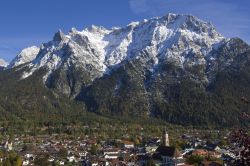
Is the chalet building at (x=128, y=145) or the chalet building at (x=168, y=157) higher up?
the chalet building at (x=128, y=145)

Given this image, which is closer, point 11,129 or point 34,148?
point 34,148

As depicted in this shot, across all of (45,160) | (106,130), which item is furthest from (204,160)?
(106,130)

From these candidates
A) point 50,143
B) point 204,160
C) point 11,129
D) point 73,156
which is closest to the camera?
point 204,160

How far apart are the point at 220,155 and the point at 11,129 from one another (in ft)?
260

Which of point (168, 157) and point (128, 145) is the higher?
point (128, 145)

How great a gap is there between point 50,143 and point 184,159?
53522 mm

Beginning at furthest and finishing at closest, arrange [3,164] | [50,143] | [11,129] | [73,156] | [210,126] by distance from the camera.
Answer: [210,126] < [11,129] < [50,143] < [73,156] < [3,164]

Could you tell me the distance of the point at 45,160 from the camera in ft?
314

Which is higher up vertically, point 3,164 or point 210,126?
point 210,126

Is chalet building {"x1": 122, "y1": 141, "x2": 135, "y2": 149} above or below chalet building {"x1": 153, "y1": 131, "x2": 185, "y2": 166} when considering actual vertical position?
above

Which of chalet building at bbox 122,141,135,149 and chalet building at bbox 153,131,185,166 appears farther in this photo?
chalet building at bbox 122,141,135,149

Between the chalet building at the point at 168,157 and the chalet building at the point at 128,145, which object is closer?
the chalet building at the point at 168,157

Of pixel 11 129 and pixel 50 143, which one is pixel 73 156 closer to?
pixel 50 143

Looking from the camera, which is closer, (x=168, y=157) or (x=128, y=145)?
(x=168, y=157)
